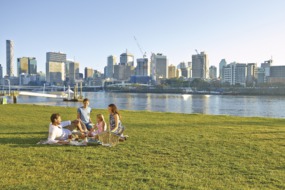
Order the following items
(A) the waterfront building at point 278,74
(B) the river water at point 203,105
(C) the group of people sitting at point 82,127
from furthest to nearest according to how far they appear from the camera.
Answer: (A) the waterfront building at point 278,74 < (B) the river water at point 203,105 < (C) the group of people sitting at point 82,127

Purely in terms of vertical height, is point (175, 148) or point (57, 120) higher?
point (57, 120)

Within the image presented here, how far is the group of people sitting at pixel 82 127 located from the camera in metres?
8.06

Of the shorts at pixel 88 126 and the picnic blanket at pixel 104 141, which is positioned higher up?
the shorts at pixel 88 126

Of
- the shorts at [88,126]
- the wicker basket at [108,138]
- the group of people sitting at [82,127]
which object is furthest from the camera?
the shorts at [88,126]

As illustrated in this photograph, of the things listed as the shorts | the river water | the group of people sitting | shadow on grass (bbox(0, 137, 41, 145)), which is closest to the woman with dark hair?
the group of people sitting

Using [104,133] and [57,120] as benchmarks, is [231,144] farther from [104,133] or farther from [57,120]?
[57,120]

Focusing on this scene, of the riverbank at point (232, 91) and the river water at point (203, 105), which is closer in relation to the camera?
the river water at point (203, 105)

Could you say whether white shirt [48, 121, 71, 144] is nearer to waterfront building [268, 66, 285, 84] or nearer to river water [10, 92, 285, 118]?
river water [10, 92, 285, 118]

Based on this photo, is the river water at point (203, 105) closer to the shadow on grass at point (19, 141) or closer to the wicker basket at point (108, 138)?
the wicker basket at point (108, 138)

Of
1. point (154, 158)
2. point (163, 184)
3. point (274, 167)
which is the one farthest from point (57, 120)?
point (274, 167)

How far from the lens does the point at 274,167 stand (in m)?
6.01

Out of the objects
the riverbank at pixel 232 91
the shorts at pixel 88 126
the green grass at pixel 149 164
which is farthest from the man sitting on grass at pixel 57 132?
the riverbank at pixel 232 91

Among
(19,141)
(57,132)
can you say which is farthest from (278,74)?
(19,141)

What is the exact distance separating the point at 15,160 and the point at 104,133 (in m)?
2.36
